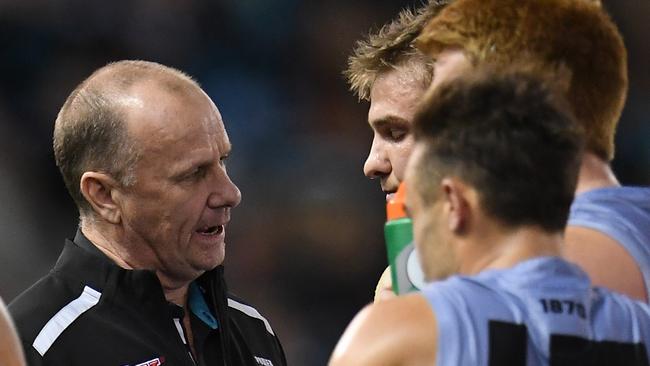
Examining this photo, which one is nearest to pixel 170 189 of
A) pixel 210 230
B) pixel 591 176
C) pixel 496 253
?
pixel 210 230

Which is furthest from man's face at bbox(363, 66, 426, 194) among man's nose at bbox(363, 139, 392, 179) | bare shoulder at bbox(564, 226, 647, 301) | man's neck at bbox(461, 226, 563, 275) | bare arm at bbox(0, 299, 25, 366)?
bare arm at bbox(0, 299, 25, 366)

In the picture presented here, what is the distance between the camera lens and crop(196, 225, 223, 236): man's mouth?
120 inches

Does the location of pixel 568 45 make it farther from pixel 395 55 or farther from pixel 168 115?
pixel 168 115

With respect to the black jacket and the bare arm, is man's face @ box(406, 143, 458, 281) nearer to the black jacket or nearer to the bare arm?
the bare arm

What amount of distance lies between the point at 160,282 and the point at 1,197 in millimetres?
2631

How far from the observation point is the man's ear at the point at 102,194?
119 inches

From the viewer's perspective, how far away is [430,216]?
167 centimetres

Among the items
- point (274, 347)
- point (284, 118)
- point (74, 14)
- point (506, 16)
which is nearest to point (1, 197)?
point (74, 14)

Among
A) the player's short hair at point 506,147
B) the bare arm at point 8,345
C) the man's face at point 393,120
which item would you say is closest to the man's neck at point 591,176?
the player's short hair at point 506,147

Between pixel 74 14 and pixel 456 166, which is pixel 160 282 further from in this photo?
pixel 74 14

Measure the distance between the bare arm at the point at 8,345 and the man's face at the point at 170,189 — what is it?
1.19 meters

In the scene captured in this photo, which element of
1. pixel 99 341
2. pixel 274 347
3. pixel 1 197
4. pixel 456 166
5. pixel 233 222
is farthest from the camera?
pixel 233 222

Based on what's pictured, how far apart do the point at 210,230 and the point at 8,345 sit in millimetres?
1334

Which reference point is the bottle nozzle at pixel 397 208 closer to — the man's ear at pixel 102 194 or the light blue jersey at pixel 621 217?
the light blue jersey at pixel 621 217
